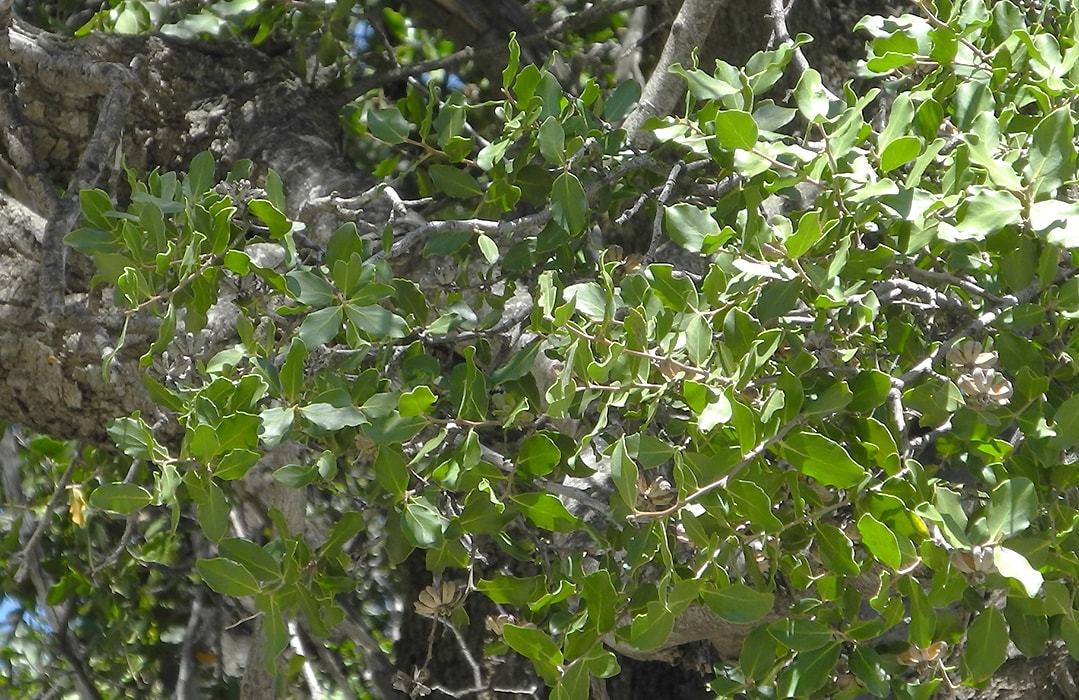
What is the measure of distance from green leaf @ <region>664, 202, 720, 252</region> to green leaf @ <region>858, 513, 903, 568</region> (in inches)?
10.3

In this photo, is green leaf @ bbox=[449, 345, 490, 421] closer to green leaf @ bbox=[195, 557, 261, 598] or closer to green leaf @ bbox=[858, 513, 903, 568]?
green leaf @ bbox=[195, 557, 261, 598]

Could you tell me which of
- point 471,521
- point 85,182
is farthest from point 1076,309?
point 85,182

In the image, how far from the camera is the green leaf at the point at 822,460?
754 millimetres

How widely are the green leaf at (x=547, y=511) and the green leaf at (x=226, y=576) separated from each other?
0.22 metres

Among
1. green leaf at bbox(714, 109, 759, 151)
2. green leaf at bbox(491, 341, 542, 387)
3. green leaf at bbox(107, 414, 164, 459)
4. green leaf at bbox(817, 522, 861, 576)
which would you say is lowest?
green leaf at bbox(107, 414, 164, 459)

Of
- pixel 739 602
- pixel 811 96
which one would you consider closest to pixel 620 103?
pixel 811 96

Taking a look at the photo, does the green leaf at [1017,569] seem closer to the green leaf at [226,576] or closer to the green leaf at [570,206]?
the green leaf at [570,206]

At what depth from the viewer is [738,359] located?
2.67 feet

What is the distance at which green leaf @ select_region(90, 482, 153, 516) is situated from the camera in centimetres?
92

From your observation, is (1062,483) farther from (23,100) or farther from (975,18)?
(23,100)

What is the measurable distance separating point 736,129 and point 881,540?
305 mm

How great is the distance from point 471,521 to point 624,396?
191 mm

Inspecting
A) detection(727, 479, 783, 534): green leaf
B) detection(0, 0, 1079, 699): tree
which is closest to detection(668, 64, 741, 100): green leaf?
detection(0, 0, 1079, 699): tree

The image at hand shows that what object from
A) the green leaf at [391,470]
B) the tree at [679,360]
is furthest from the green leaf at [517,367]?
the green leaf at [391,470]
